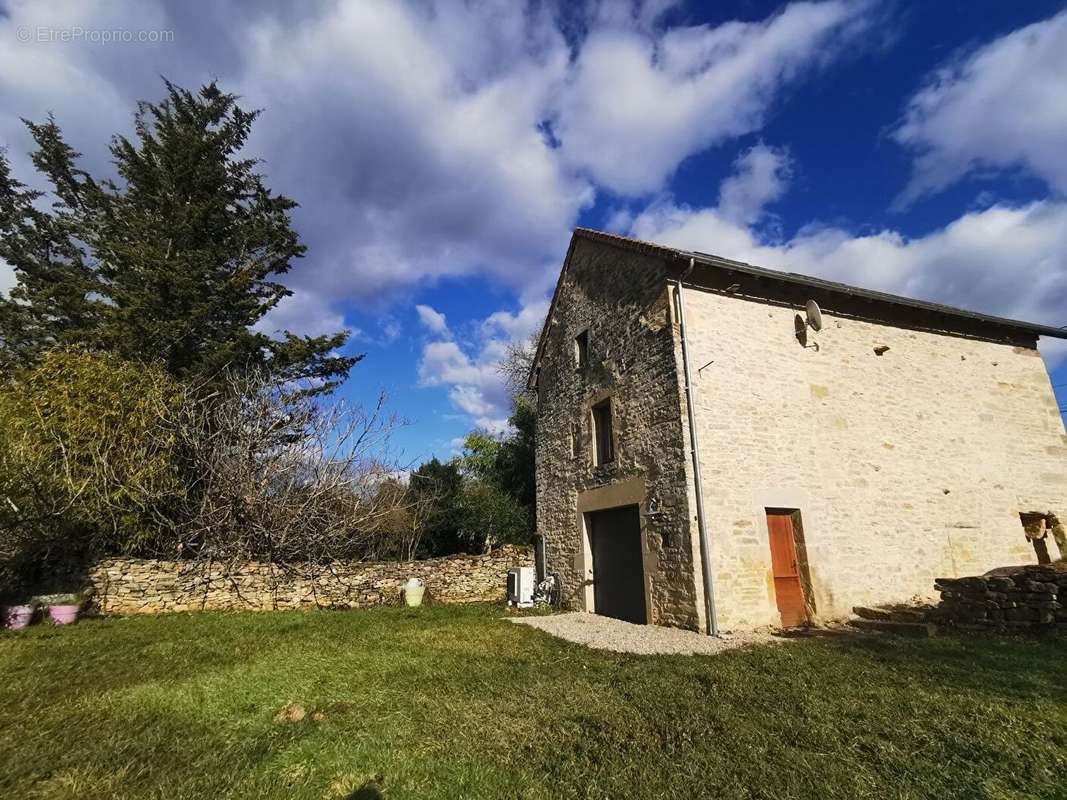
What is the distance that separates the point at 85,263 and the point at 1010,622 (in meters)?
23.2

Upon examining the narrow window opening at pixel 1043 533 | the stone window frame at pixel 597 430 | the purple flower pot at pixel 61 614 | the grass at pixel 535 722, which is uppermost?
the stone window frame at pixel 597 430

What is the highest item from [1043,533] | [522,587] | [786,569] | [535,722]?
[1043,533]

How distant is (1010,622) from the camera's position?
23.5 feet

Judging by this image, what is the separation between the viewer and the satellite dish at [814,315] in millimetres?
9629

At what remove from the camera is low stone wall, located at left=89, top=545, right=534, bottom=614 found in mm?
9586

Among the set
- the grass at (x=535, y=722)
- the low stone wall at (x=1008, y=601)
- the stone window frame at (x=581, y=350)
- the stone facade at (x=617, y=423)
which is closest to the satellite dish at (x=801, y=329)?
the stone facade at (x=617, y=423)

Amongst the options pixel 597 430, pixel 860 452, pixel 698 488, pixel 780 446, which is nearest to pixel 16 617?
pixel 597 430

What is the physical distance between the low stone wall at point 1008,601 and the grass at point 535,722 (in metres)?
0.77

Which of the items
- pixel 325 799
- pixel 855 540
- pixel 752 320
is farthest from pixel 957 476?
pixel 325 799

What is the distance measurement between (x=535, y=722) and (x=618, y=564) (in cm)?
639

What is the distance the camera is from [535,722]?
4.01 meters

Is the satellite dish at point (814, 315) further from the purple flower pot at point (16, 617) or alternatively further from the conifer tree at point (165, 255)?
the purple flower pot at point (16, 617)

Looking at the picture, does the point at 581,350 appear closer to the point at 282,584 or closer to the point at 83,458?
the point at 282,584

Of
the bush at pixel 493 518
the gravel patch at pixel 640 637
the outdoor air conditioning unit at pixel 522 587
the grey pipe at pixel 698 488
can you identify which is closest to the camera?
the gravel patch at pixel 640 637
